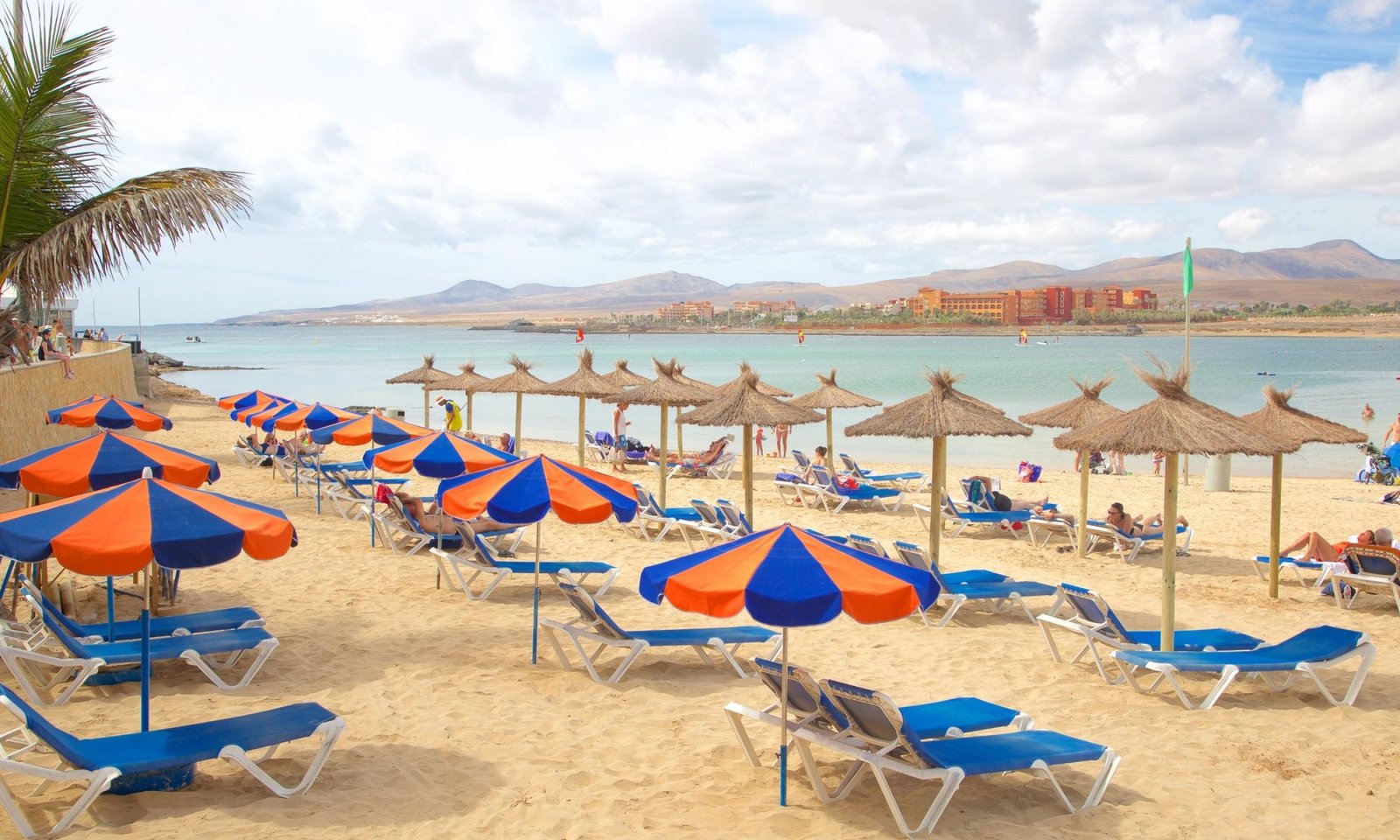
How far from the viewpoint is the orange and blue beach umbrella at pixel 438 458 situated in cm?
811

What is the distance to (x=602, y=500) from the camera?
599 cm

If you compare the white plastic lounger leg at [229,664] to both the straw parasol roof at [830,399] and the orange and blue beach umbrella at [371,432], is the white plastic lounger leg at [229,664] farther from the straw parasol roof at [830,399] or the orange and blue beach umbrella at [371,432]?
the straw parasol roof at [830,399]

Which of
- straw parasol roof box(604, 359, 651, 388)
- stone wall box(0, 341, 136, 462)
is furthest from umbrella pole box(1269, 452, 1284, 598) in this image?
stone wall box(0, 341, 136, 462)

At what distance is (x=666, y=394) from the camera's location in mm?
13367

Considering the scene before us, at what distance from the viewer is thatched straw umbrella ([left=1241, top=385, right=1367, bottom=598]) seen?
886 centimetres

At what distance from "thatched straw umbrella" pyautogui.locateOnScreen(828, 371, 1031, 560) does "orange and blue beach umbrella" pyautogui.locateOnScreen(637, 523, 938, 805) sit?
489cm

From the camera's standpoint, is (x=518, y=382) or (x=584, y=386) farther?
(x=518, y=382)

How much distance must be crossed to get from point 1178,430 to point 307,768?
5.92 metres

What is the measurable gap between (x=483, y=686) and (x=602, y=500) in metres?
1.35

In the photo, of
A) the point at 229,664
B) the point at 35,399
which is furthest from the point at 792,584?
the point at 35,399

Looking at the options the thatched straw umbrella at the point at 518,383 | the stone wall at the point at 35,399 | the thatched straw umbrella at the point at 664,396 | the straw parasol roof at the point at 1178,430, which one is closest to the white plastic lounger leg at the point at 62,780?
the straw parasol roof at the point at 1178,430

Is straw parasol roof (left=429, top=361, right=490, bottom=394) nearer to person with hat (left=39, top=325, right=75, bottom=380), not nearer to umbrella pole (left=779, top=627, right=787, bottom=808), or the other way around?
person with hat (left=39, top=325, right=75, bottom=380)

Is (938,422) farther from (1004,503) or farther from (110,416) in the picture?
(110,416)

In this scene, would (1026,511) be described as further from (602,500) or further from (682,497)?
(602,500)
